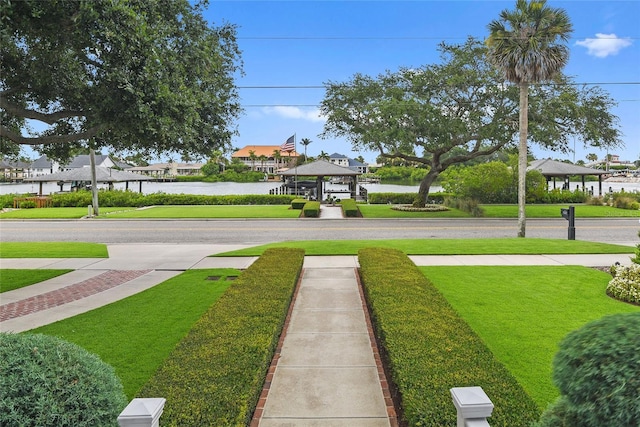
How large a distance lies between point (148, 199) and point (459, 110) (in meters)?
27.9

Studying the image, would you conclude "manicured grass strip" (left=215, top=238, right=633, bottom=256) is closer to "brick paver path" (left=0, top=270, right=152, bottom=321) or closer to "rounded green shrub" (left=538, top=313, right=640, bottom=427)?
"brick paver path" (left=0, top=270, right=152, bottom=321)

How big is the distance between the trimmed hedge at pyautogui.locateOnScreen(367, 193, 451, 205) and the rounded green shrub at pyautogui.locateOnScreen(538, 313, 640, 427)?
36406 millimetres

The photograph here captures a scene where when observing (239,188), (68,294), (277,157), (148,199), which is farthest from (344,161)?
(68,294)

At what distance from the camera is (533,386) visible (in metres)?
4.88

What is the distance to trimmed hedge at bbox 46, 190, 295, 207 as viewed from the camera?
36.7 m

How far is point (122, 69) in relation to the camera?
6895mm

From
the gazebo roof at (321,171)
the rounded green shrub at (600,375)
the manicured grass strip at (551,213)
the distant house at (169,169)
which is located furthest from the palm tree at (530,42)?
the distant house at (169,169)

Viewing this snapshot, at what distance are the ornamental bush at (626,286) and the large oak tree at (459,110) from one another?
56.1 feet

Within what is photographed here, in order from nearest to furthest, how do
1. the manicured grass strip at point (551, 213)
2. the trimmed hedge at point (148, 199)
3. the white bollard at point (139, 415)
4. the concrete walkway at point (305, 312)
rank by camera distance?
the white bollard at point (139, 415)
the concrete walkway at point (305, 312)
the manicured grass strip at point (551, 213)
the trimmed hedge at point (148, 199)

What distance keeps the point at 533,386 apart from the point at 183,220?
2496 centimetres

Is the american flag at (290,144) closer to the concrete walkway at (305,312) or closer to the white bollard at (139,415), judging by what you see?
the concrete walkway at (305,312)

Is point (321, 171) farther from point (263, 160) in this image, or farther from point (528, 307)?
point (263, 160)

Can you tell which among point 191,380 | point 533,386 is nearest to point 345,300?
point 533,386

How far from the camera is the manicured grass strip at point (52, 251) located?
14273 millimetres
